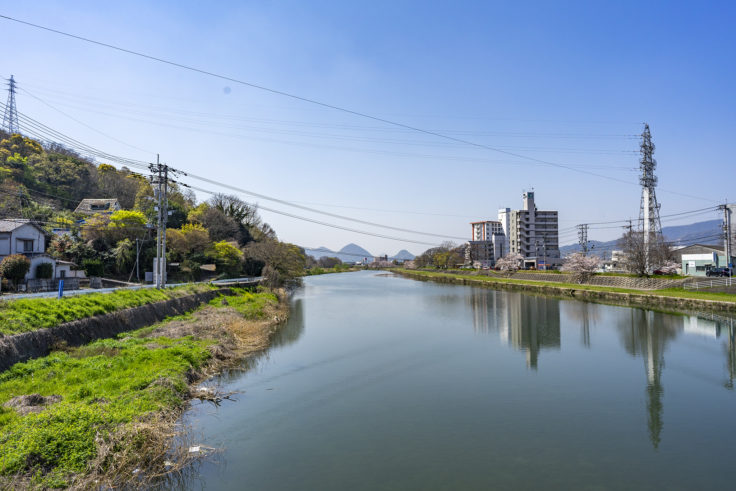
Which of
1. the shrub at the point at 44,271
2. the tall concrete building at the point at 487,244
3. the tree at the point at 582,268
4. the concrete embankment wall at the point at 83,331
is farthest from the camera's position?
the tall concrete building at the point at 487,244

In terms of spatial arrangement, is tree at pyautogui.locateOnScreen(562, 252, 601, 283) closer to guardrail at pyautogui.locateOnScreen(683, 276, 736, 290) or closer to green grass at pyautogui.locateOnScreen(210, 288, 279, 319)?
guardrail at pyautogui.locateOnScreen(683, 276, 736, 290)

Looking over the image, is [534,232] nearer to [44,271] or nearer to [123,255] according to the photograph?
[123,255]

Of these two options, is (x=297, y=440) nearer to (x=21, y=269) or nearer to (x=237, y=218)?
(x=21, y=269)

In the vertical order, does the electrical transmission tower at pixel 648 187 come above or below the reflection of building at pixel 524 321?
above

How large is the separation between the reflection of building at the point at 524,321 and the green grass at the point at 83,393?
11057mm

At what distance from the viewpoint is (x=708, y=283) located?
29.1 metres

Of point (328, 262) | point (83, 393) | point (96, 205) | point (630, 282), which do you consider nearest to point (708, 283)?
point (630, 282)

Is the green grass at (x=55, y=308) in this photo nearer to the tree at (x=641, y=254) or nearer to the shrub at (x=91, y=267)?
the shrub at (x=91, y=267)

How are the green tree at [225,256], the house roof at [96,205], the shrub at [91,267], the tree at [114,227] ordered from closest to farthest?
1. the shrub at [91,267]
2. the tree at [114,227]
3. the green tree at [225,256]
4. the house roof at [96,205]

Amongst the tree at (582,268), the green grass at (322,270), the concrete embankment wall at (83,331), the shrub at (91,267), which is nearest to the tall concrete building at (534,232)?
the tree at (582,268)

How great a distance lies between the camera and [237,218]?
4953cm

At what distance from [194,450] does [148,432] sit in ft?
2.76

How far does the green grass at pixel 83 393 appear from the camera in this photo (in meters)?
5.43

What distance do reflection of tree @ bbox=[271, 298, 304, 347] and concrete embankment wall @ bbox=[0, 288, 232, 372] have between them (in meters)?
4.80
